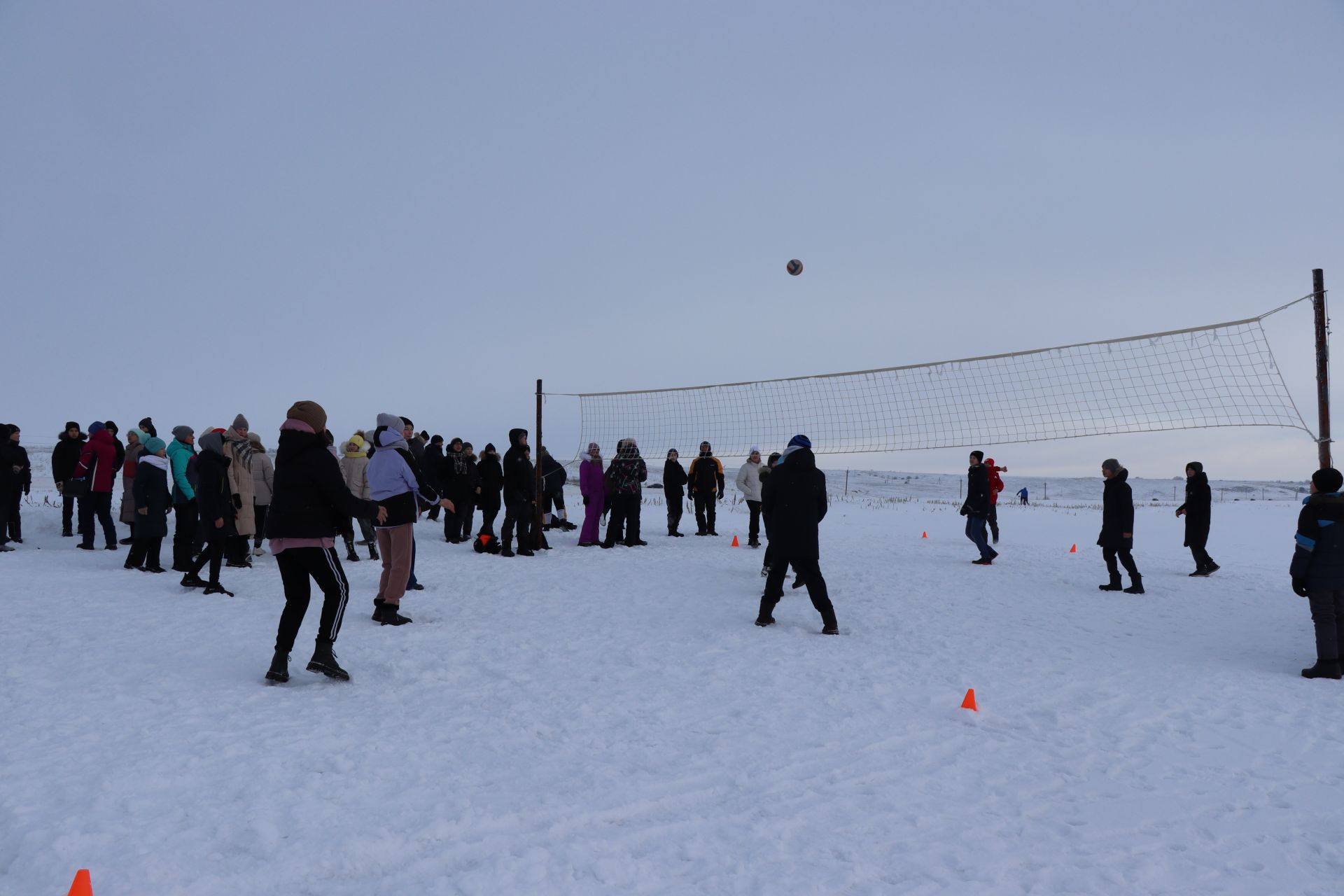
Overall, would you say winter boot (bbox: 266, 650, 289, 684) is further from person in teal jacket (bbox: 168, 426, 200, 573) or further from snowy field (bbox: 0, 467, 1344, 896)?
person in teal jacket (bbox: 168, 426, 200, 573)

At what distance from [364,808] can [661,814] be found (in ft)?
4.28

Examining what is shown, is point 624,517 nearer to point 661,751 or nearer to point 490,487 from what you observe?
point 490,487

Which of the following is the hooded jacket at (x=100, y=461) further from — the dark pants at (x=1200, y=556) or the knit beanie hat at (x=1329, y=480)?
the dark pants at (x=1200, y=556)

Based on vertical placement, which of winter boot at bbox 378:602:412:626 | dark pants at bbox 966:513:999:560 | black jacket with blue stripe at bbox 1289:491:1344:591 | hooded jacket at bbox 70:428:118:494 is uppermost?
hooded jacket at bbox 70:428:118:494

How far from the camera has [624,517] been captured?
1362 cm

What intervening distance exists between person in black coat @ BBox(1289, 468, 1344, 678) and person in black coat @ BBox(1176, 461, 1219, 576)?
5.28 meters

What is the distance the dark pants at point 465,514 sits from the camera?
1346 cm

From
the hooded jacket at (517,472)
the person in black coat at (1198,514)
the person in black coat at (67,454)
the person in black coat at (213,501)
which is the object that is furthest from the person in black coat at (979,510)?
the person in black coat at (67,454)

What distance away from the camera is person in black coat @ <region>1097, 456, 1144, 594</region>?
951 cm

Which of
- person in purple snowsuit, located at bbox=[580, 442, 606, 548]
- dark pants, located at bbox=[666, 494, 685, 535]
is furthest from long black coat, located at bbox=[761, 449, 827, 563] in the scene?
dark pants, located at bbox=[666, 494, 685, 535]

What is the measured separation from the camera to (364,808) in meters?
3.54

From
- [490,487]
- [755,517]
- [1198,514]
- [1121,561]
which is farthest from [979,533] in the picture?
[490,487]

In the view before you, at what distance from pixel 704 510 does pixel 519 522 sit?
4.59m

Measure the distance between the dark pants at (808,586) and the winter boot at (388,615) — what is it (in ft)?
10.8
